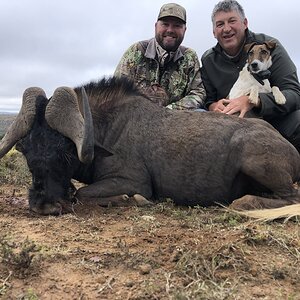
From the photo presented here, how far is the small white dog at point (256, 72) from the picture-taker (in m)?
6.65

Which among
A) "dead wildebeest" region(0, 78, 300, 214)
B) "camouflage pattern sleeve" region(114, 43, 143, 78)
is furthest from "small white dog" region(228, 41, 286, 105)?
"camouflage pattern sleeve" region(114, 43, 143, 78)

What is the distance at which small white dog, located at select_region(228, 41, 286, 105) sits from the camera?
6.65m

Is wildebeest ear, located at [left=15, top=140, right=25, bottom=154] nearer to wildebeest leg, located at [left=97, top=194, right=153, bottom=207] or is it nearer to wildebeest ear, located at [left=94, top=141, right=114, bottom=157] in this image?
wildebeest ear, located at [left=94, top=141, right=114, bottom=157]

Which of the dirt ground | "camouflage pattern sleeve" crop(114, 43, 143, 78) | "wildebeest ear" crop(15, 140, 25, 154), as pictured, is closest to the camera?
the dirt ground

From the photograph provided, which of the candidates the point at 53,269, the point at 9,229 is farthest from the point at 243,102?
the point at 53,269

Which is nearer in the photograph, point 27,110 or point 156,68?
point 27,110

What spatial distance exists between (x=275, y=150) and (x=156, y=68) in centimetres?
338

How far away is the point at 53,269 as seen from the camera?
2.82 m

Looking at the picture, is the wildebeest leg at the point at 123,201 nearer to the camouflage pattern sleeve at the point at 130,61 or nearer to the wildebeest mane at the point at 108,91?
the wildebeest mane at the point at 108,91

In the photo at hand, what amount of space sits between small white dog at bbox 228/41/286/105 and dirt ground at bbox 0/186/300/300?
2895 millimetres

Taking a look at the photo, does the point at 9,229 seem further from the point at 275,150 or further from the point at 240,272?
the point at 275,150

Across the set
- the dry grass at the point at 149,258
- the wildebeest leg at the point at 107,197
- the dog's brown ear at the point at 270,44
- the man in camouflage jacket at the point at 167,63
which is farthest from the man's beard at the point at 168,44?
the dry grass at the point at 149,258

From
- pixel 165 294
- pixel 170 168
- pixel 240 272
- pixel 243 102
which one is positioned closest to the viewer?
pixel 165 294

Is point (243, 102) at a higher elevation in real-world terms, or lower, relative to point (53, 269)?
higher
